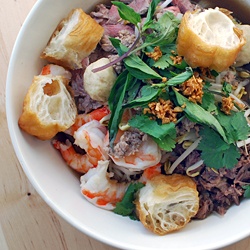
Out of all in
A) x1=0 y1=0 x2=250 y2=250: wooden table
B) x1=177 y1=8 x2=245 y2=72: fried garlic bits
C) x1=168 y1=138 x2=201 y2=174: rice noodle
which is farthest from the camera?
x1=0 y1=0 x2=250 y2=250: wooden table

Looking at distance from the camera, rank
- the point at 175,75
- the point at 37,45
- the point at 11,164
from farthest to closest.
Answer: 1. the point at 11,164
2. the point at 37,45
3. the point at 175,75

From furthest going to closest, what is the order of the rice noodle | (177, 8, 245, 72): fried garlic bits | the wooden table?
the wooden table, the rice noodle, (177, 8, 245, 72): fried garlic bits

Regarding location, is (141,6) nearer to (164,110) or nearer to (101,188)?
(164,110)

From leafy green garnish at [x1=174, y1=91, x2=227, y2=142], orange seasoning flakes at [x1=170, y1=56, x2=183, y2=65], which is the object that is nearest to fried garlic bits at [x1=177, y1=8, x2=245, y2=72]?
orange seasoning flakes at [x1=170, y1=56, x2=183, y2=65]

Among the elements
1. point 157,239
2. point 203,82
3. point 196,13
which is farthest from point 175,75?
point 157,239

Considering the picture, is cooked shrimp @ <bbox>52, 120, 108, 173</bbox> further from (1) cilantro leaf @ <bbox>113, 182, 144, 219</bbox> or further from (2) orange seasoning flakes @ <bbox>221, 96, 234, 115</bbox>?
(2) orange seasoning flakes @ <bbox>221, 96, 234, 115</bbox>

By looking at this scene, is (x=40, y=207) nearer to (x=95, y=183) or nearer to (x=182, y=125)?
(x=95, y=183)

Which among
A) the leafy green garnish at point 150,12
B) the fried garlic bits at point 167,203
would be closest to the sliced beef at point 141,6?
the leafy green garnish at point 150,12
